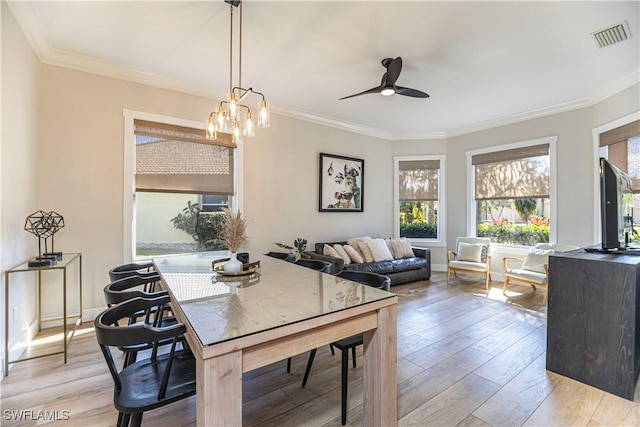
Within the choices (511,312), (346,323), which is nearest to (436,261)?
(511,312)

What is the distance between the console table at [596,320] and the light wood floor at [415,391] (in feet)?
0.42

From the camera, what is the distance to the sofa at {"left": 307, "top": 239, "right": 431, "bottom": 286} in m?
4.45

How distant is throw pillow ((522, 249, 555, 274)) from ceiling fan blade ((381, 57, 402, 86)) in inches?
134

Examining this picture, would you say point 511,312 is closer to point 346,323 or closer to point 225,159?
point 346,323

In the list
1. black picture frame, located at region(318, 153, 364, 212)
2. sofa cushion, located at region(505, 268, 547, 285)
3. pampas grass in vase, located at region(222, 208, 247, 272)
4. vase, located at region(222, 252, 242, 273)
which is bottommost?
sofa cushion, located at region(505, 268, 547, 285)

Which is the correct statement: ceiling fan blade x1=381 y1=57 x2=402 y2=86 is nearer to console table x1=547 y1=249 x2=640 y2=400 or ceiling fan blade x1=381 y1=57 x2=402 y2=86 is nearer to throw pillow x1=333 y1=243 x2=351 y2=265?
console table x1=547 y1=249 x2=640 y2=400

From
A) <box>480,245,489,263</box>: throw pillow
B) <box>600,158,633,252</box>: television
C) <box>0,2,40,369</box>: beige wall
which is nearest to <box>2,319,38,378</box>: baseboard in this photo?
<box>0,2,40,369</box>: beige wall

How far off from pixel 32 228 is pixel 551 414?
14.5 ft

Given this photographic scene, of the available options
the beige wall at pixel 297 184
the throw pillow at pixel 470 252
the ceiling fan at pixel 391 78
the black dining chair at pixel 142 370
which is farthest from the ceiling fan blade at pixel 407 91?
the throw pillow at pixel 470 252

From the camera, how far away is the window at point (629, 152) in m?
3.54

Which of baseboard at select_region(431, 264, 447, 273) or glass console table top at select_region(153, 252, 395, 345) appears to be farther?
baseboard at select_region(431, 264, 447, 273)

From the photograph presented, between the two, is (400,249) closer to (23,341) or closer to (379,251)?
(379,251)

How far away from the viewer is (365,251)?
195 inches

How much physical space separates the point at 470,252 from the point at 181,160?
16.2 feet
